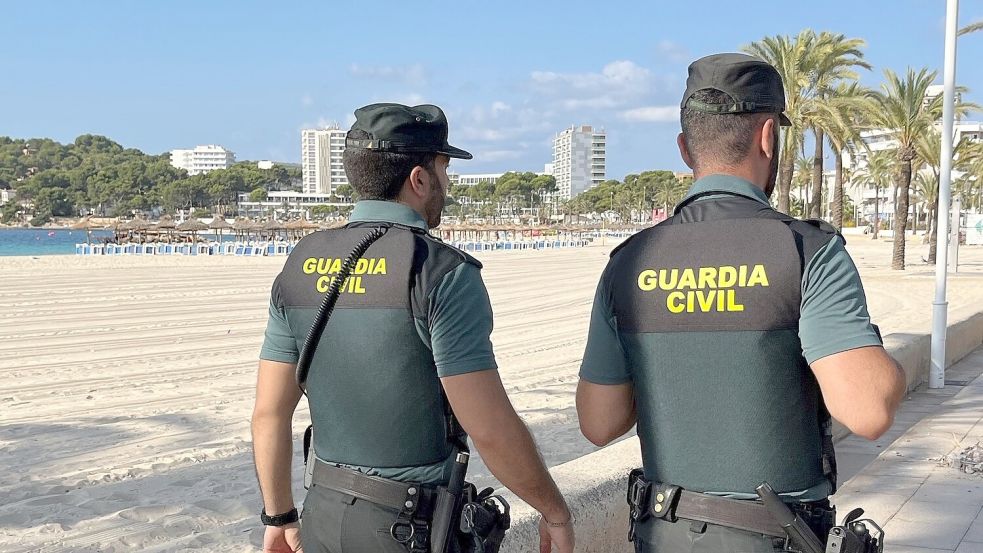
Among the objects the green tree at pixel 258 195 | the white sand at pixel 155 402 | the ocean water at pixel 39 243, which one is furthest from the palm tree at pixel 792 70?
the green tree at pixel 258 195

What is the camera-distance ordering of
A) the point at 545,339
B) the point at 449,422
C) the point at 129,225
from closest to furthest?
the point at 449,422
the point at 545,339
the point at 129,225

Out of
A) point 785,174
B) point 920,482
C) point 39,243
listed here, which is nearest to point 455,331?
point 920,482

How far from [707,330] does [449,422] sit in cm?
64

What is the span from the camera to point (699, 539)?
1796 millimetres

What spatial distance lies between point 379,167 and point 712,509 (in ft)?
3.62

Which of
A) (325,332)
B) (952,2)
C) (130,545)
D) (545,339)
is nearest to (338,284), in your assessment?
(325,332)

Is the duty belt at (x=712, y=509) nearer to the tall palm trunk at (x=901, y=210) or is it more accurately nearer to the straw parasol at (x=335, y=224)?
the straw parasol at (x=335, y=224)

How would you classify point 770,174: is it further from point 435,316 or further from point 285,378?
point 285,378

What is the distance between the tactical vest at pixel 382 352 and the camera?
6.29ft

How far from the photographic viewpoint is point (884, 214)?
111688mm

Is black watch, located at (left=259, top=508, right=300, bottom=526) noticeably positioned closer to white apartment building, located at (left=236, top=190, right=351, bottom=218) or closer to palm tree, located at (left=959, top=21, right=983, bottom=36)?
palm tree, located at (left=959, top=21, right=983, bottom=36)

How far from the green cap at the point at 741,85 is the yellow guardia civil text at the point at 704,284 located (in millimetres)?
364

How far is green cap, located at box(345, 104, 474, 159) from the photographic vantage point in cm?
206

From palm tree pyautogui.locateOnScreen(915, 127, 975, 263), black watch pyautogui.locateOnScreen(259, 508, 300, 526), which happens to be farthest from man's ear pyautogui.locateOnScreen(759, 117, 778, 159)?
palm tree pyautogui.locateOnScreen(915, 127, 975, 263)
